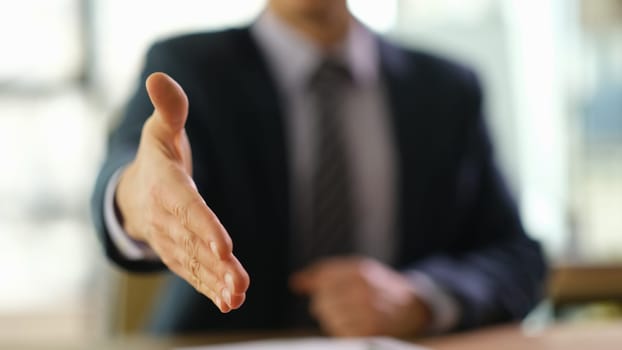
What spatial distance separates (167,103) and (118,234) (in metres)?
0.08

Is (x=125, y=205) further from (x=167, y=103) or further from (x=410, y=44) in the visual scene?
(x=410, y=44)

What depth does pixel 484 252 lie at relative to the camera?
712 millimetres

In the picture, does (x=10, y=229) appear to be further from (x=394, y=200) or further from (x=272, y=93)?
(x=272, y=93)

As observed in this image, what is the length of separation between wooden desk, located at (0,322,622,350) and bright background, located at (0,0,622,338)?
867mm

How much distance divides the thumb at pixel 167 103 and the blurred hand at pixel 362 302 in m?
0.33

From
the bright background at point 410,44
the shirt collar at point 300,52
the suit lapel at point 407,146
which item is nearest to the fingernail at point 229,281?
the shirt collar at point 300,52

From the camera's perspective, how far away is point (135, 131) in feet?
1.04

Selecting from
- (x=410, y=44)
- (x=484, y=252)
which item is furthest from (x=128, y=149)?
(x=410, y=44)

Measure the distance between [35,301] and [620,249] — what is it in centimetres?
113

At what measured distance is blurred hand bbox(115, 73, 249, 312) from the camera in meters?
0.24

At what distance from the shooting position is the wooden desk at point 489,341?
0.54m

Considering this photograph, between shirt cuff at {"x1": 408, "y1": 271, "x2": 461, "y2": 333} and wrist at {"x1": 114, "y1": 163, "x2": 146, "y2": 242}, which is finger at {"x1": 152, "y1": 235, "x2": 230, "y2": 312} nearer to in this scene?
wrist at {"x1": 114, "y1": 163, "x2": 146, "y2": 242}

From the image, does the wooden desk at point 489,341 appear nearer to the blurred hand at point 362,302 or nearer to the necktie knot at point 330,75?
the blurred hand at point 362,302

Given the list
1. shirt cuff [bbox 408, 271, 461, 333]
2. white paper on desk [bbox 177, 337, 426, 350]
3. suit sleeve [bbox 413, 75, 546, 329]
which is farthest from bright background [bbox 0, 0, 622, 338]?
white paper on desk [bbox 177, 337, 426, 350]
